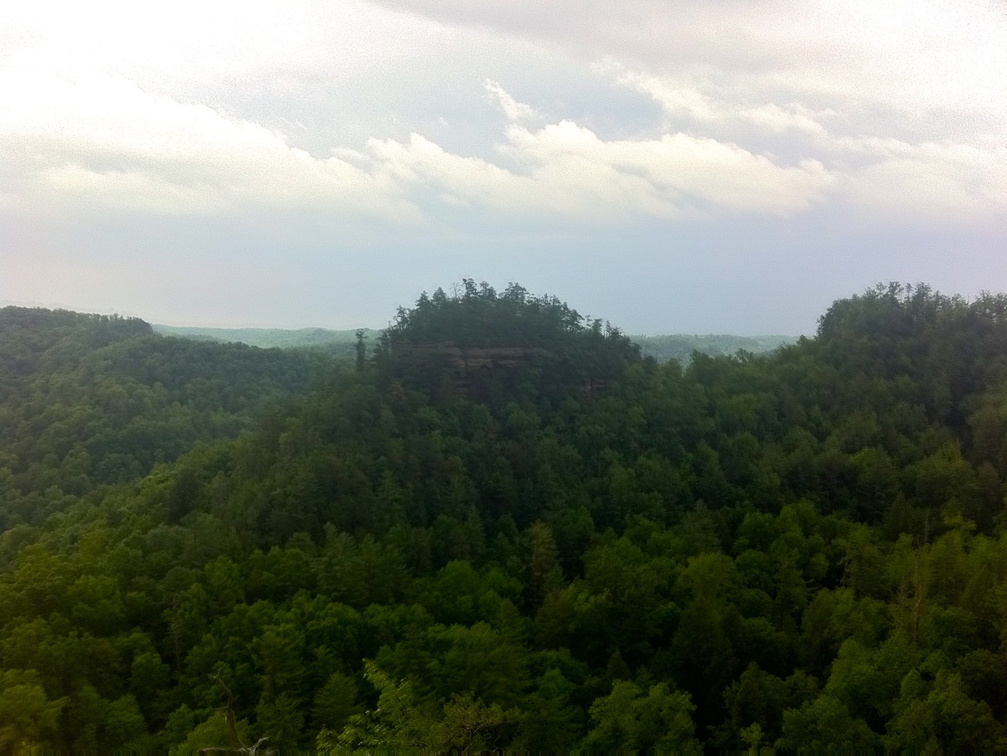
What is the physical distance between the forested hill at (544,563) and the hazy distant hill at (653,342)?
66.3 feet

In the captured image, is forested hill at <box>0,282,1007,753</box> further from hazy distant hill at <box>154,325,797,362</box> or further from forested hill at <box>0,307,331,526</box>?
hazy distant hill at <box>154,325,797,362</box>

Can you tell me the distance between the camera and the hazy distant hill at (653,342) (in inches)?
4178

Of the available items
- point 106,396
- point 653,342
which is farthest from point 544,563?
point 653,342

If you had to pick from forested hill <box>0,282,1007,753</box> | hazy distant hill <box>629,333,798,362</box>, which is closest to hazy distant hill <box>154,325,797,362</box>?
hazy distant hill <box>629,333,798,362</box>

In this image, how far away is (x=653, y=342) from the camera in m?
121

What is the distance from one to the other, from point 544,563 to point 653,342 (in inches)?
3740

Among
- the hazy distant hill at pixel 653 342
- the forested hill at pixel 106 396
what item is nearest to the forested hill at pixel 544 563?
the forested hill at pixel 106 396

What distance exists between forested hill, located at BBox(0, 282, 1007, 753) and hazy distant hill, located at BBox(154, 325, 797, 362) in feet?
66.3

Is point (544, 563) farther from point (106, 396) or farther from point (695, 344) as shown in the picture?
point (695, 344)

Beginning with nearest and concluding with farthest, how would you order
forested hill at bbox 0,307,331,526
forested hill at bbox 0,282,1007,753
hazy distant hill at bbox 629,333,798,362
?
forested hill at bbox 0,282,1007,753, forested hill at bbox 0,307,331,526, hazy distant hill at bbox 629,333,798,362

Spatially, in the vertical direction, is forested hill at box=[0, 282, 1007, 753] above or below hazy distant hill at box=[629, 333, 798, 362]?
below

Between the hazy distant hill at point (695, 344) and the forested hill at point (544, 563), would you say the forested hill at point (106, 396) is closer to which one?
the forested hill at point (544, 563)

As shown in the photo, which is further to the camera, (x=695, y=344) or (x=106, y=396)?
(x=695, y=344)

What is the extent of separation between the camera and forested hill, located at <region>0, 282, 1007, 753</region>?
18.5 metres
